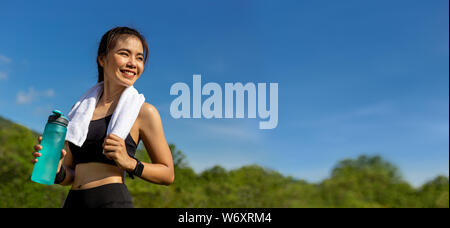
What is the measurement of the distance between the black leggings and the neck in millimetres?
755

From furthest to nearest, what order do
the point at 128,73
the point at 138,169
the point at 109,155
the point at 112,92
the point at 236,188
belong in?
the point at 236,188 < the point at 112,92 < the point at 128,73 < the point at 138,169 < the point at 109,155

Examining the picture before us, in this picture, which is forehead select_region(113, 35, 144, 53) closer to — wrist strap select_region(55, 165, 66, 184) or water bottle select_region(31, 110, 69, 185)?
water bottle select_region(31, 110, 69, 185)

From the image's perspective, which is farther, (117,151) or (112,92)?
(112,92)

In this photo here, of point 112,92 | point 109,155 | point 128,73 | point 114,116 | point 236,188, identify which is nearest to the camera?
point 109,155

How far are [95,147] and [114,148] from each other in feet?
1.17

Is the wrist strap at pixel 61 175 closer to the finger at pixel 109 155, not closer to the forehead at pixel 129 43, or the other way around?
the finger at pixel 109 155

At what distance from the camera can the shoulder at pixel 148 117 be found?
9.61 ft

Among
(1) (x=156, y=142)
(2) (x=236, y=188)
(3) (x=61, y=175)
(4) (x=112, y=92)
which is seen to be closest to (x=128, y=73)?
(4) (x=112, y=92)

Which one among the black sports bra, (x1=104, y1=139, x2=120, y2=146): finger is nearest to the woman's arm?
the black sports bra

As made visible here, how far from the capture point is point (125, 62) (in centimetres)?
307

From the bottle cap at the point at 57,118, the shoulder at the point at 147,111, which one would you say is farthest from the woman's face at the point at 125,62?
the bottle cap at the point at 57,118

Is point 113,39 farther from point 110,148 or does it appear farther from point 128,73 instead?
point 110,148
